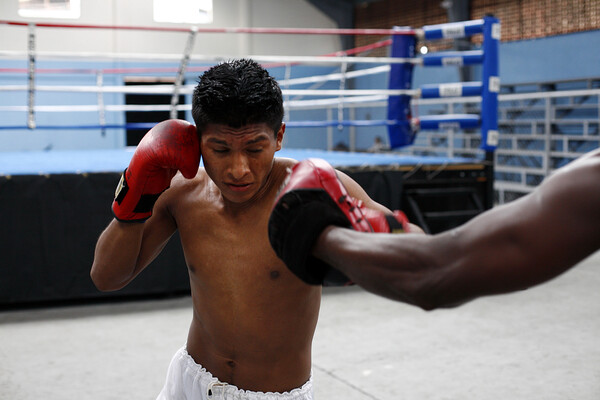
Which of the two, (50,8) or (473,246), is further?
(50,8)

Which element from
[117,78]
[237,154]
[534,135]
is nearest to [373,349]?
[237,154]

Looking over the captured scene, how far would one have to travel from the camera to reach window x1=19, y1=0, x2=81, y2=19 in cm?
869

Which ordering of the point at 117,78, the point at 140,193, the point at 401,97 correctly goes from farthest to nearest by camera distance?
the point at 117,78, the point at 401,97, the point at 140,193

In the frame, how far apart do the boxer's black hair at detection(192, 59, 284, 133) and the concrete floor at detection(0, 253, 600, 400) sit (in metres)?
1.30

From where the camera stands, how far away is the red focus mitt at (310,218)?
0.76 meters

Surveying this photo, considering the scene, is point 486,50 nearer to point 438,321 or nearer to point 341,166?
point 341,166

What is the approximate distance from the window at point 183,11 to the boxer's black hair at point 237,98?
8784 millimetres

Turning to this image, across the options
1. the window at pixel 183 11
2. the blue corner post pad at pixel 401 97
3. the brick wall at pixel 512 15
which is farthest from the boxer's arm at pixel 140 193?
the window at pixel 183 11

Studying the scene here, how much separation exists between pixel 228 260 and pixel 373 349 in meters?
1.53

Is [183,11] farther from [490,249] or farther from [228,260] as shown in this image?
[490,249]

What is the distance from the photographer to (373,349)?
8.55ft

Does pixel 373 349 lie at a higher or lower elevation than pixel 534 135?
lower

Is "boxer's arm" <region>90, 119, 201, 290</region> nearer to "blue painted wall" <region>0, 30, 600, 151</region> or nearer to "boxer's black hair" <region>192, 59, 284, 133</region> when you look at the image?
"boxer's black hair" <region>192, 59, 284, 133</region>

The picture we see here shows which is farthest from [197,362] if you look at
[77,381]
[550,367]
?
[550,367]
